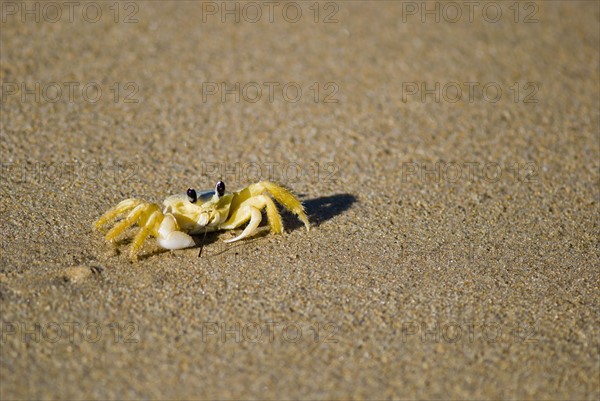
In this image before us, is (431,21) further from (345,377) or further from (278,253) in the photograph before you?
(345,377)

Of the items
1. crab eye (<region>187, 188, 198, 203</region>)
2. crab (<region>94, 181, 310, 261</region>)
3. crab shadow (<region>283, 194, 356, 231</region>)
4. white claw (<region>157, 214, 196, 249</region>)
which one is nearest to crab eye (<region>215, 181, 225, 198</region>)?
crab (<region>94, 181, 310, 261</region>)

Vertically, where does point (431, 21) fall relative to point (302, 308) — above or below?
above

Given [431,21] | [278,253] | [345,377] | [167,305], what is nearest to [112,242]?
[167,305]

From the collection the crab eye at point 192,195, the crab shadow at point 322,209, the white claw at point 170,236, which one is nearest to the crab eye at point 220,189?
the crab eye at point 192,195

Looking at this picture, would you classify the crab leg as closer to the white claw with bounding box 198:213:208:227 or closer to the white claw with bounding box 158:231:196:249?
the white claw with bounding box 198:213:208:227

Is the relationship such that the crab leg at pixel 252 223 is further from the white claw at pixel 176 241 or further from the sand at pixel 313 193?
the white claw at pixel 176 241
